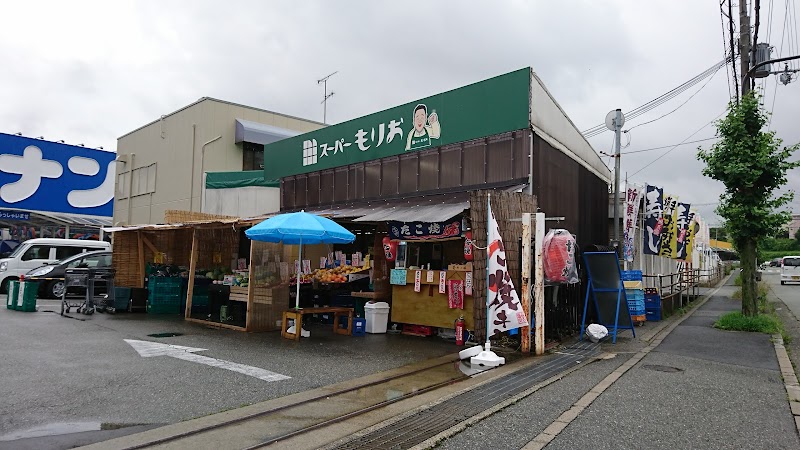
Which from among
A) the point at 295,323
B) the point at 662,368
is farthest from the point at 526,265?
the point at 295,323

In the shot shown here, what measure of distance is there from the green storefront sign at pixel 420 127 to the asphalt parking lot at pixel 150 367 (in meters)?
4.56

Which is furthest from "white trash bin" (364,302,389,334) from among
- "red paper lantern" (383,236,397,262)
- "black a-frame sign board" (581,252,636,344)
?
"black a-frame sign board" (581,252,636,344)

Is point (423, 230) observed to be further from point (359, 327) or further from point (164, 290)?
point (164, 290)

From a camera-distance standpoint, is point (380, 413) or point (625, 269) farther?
point (625, 269)

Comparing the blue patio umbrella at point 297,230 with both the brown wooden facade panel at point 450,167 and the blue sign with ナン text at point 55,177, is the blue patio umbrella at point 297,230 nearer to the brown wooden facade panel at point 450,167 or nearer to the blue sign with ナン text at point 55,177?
the brown wooden facade panel at point 450,167

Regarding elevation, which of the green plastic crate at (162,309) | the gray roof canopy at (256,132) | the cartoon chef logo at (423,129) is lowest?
the green plastic crate at (162,309)

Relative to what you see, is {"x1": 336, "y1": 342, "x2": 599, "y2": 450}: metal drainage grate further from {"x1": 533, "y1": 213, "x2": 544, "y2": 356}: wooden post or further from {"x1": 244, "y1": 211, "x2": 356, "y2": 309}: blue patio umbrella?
{"x1": 244, "y1": 211, "x2": 356, "y2": 309}: blue patio umbrella

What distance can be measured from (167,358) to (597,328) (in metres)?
7.69

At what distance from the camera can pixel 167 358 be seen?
780 centimetres

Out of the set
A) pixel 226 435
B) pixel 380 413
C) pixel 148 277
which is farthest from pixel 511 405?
pixel 148 277

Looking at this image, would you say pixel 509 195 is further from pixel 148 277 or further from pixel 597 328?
pixel 148 277

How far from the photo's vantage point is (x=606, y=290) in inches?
405

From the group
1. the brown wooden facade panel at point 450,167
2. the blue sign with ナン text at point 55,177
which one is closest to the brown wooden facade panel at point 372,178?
the brown wooden facade panel at point 450,167

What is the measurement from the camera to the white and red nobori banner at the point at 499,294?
8.17m
